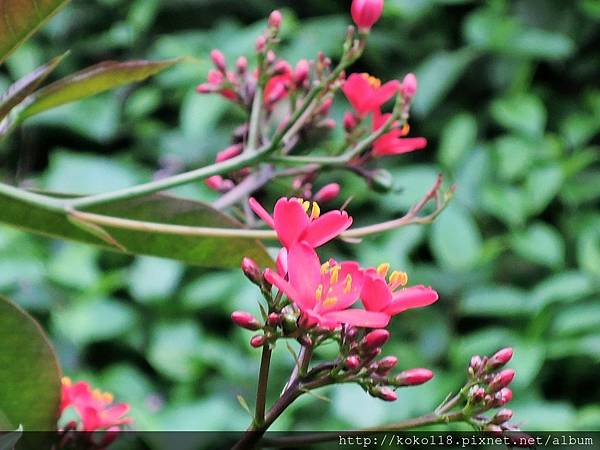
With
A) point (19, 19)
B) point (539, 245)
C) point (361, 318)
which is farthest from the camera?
point (539, 245)

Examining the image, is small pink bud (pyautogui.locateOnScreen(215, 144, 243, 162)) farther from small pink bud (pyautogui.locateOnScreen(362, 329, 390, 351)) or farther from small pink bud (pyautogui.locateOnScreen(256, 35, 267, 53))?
small pink bud (pyautogui.locateOnScreen(362, 329, 390, 351))

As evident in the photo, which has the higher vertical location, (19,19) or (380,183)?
(19,19)

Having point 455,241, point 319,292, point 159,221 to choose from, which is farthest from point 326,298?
point 455,241

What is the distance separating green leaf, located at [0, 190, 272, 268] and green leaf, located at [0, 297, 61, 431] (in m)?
0.06

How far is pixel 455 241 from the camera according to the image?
4.42 ft

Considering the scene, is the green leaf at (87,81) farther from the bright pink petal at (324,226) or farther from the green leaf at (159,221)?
the bright pink petal at (324,226)

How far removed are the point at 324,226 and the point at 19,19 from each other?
0.20 m

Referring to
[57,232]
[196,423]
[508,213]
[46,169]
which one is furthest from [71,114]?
[57,232]

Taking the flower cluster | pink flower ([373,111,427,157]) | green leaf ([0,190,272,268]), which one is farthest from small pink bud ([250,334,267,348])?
pink flower ([373,111,427,157])

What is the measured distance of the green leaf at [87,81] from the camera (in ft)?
1.52

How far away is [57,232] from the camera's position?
49cm

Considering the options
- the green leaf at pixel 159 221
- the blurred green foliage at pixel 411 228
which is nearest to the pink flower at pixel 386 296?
the green leaf at pixel 159 221

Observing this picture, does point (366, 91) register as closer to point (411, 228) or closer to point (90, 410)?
point (90, 410)

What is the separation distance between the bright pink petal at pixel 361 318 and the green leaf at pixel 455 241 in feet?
3.29
